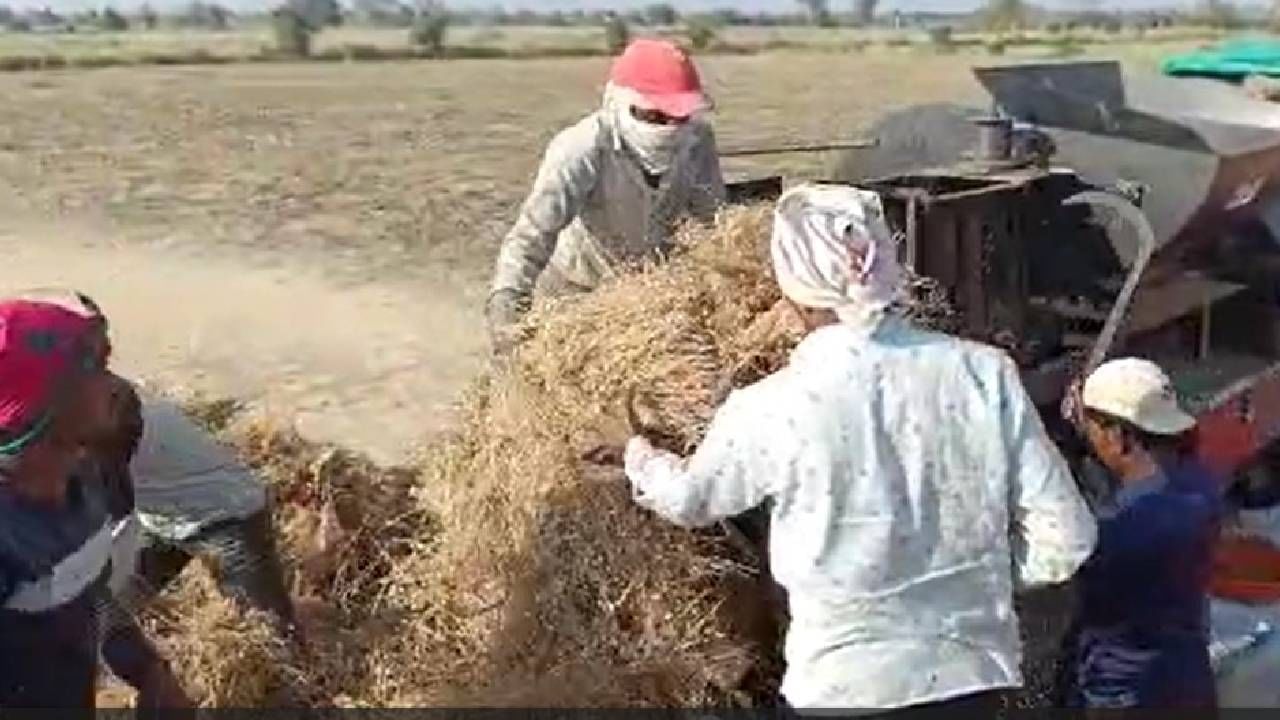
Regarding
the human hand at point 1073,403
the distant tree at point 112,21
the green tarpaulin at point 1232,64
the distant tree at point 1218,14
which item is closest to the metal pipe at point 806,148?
the human hand at point 1073,403

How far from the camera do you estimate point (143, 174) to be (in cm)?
2638

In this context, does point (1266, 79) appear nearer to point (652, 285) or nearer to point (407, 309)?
point (652, 285)

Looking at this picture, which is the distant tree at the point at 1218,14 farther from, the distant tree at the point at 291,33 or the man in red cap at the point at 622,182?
the man in red cap at the point at 622,182

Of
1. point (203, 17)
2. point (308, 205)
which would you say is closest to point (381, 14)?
point (203, 17)

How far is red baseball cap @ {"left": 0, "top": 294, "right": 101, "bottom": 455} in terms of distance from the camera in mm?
3344

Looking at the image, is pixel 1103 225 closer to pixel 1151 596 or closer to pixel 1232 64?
pixel 1151 596

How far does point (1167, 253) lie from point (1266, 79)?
223 cm

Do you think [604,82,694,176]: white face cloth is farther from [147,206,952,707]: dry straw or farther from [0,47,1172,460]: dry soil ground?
[0,47,1172,460]: dry soil ground

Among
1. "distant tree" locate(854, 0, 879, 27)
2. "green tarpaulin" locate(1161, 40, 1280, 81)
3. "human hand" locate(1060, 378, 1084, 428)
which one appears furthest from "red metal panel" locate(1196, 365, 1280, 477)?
"distant tree" locate(854, 0, 879, 27)

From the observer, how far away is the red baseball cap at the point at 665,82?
5.66 m

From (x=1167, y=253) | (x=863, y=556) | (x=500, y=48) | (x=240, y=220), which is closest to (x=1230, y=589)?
(x=1167, y=253)

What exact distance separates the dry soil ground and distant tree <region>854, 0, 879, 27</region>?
9358cm

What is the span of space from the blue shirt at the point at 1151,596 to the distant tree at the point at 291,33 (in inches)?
2297

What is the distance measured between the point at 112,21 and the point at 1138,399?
11787 centimetres
